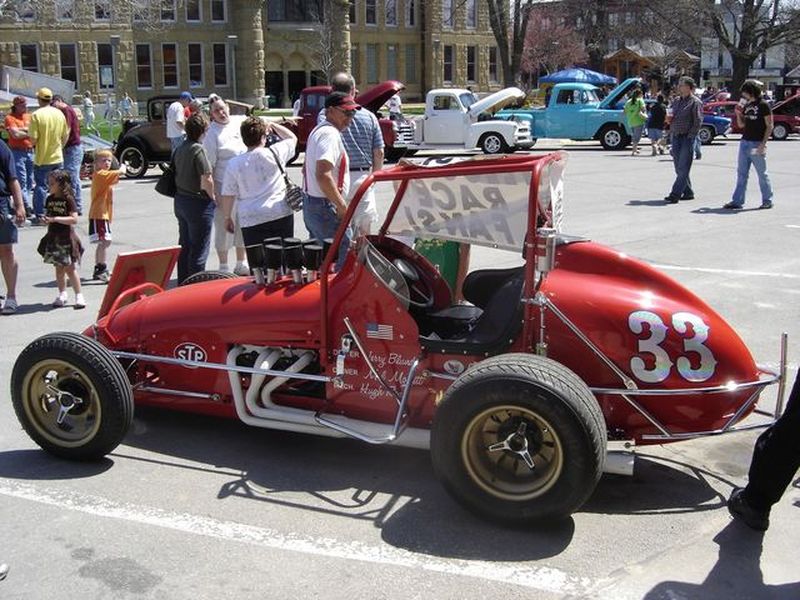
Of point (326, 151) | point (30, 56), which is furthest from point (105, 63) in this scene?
point (326, 151)

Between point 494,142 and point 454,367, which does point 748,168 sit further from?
point 494,142

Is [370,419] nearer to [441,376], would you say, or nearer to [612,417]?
[441,376]

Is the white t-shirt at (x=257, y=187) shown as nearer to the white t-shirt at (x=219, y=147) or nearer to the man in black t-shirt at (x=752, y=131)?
the white t-shirt at (x=219, y=147)

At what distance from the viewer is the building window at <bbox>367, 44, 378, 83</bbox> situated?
180 feet

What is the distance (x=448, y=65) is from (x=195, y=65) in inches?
661

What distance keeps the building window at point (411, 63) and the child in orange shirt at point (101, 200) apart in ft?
161

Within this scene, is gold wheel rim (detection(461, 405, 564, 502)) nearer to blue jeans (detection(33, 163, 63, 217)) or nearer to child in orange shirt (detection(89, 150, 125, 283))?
child in orange shirt (detection(89, 150, 125, 283))

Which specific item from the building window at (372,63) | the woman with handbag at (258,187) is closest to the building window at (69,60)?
the building window at (372,63)

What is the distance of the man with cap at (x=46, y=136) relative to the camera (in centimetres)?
1183

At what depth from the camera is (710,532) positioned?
3932 millimetres

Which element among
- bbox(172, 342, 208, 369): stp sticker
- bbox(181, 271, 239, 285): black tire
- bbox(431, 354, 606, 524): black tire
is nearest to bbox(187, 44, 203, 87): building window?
bbox(181, 271, 239, 285): black tire

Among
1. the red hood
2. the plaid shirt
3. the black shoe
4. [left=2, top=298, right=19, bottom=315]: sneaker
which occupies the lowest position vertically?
the black shoe

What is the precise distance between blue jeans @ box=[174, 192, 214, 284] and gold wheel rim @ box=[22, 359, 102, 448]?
10.8 feet

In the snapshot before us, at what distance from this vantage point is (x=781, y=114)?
29375 mm
